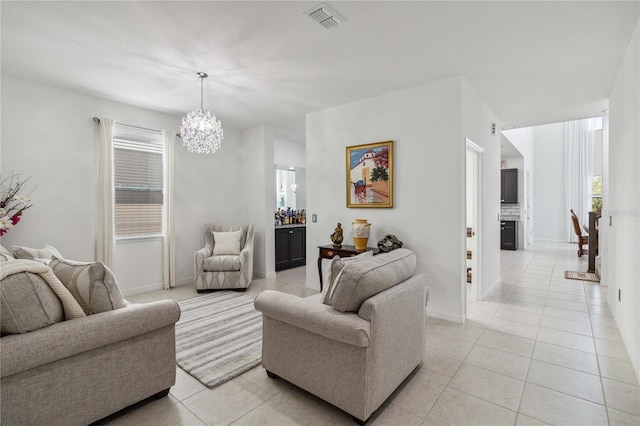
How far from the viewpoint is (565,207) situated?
9.55 meters

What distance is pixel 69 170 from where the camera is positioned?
12.5 feet

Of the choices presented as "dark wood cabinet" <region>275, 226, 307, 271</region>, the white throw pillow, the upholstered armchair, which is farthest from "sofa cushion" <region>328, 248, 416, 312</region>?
"dark wood cabinet" <region>275, 226, 307, 271</region>

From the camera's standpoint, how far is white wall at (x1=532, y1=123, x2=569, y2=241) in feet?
31.7

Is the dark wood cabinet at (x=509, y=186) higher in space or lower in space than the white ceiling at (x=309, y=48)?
lower

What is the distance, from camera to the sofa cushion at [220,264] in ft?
14.7

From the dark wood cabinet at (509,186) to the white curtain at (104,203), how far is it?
933 centimetres

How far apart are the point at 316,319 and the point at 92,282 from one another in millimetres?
1294

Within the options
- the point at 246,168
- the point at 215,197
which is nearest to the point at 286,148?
the point at 246,168

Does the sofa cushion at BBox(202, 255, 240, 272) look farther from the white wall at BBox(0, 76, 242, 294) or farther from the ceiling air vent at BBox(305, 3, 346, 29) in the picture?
the ceiling air vent at BBox(305, 3, 346, 29)

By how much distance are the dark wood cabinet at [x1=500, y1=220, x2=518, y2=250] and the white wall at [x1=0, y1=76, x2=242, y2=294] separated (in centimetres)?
790

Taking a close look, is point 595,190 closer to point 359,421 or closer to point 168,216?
point 359,421

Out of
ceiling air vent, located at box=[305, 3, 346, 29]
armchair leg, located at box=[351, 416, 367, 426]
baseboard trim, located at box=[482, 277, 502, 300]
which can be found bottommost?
armchair leg, located at box=[351, 416, 367, 426]

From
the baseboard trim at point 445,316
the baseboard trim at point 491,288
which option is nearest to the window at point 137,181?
the baseboard trim at point 445,316

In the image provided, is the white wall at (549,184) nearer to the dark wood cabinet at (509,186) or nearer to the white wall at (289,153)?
the dark wood cabinet at (509,186)
